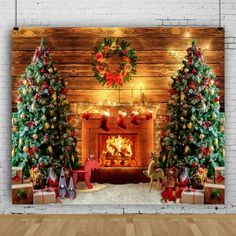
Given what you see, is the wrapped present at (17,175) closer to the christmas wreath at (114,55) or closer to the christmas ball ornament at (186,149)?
the christmas wreath at (114,55)

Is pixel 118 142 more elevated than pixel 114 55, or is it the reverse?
pixel 114 55

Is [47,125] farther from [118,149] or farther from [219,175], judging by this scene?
[219,175]

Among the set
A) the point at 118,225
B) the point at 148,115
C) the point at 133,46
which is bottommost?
the point at 118,225

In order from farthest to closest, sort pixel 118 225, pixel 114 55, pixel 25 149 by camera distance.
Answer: pixel 114 55
pixel 25 149
pixel 118 225

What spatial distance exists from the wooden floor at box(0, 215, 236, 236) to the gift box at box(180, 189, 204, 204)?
0.18 m

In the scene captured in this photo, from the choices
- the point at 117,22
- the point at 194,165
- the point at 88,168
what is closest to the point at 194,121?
the point at 194,165

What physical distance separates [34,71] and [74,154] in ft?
3.67

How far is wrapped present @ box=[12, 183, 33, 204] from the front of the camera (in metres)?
6.46

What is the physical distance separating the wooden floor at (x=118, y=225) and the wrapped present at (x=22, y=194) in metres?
0.18

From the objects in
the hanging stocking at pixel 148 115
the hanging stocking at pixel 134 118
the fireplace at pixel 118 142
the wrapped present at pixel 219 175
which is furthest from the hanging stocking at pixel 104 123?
the wrapped present at pixel 219 175

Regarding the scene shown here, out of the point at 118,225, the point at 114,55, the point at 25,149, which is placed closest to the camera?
the point at 118,225

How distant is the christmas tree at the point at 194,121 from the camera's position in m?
6.50

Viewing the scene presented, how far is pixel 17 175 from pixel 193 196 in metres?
2.13

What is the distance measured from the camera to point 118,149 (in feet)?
21.7
